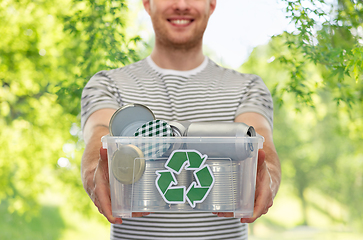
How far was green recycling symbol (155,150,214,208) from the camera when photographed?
77 centimetres

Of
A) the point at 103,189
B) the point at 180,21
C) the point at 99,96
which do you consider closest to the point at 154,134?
the point at 103,189

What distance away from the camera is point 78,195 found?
451cm

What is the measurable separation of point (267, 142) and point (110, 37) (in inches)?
75.3

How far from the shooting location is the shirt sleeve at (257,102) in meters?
1.21

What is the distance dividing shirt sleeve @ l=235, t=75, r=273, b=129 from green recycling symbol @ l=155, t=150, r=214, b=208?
50cm

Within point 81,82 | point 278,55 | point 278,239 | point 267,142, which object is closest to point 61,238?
point 278,239

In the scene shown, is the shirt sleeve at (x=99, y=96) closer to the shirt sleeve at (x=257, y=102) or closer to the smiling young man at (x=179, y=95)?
the smiling young man at (x=179, y=95)

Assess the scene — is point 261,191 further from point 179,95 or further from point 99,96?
point 99,96

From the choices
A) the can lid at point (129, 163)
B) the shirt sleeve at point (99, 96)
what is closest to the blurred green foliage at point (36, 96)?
the shirt sleeve at point (99, 96)

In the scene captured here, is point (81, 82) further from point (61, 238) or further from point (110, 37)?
point (61, 238)

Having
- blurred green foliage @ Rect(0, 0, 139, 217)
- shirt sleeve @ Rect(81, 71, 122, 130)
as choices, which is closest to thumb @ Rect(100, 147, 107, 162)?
shirt sleeve @ Rect(81, 71, 122, 130)

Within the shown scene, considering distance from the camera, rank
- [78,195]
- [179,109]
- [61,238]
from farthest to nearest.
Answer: [61,238]
[78,195]
[179,109]

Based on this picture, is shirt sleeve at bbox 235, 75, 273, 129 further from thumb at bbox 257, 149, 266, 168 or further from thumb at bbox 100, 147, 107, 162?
thumb at bbox 100, 147, 107, 162

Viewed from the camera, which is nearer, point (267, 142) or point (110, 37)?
point (267, 142)
